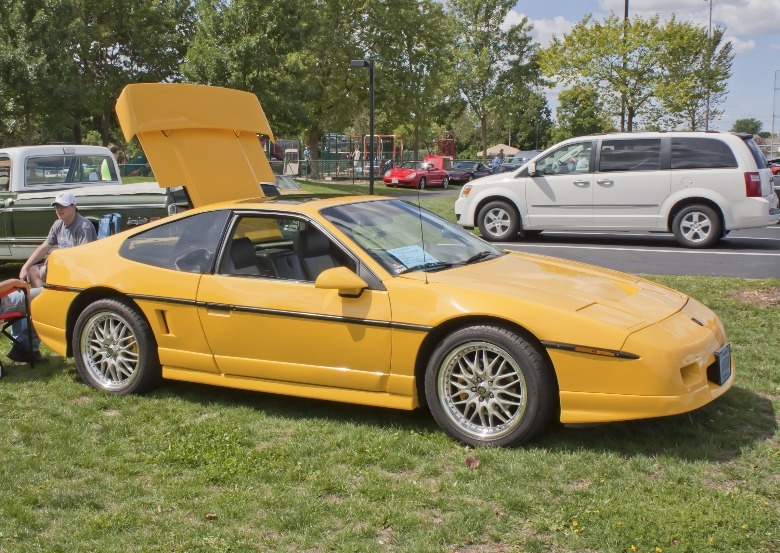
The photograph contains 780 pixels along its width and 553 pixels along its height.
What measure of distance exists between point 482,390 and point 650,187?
935cm

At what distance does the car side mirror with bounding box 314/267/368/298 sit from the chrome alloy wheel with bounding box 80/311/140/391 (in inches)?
63.1

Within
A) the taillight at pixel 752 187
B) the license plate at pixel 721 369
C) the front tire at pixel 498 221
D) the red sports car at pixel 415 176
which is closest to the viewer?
the license plate at pixel 721 369

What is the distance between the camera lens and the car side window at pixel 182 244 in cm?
521

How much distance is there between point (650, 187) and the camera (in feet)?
41.5

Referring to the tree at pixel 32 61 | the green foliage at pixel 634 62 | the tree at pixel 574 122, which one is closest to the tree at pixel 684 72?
the green foliage at pixel 634 62

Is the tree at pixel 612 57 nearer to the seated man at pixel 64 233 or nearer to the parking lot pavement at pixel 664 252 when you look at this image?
the parking lot pavement at pixel 664 252

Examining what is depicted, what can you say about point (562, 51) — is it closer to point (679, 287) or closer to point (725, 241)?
point (725, 241)

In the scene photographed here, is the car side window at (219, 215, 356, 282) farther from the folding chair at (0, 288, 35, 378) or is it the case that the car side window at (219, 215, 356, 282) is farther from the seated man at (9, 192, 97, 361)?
the seated man at (9, 192, 97, 361)

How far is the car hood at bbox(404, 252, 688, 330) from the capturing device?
4.26 meters

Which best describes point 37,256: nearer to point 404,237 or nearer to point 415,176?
point 404,237

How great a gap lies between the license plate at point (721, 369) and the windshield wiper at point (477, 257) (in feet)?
5.07

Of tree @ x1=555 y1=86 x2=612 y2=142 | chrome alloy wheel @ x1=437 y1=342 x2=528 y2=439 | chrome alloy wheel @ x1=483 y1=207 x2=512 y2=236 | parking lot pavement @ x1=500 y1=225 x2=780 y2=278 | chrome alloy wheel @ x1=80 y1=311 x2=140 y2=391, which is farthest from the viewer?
Answer: tree @ x1=555 y1=86 x2=612 y2=142

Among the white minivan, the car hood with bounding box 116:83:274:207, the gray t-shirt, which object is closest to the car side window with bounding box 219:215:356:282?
the car hood with bounding box 116:83:274:207

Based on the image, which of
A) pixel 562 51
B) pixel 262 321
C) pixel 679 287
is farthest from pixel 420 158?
pixel 262 321
